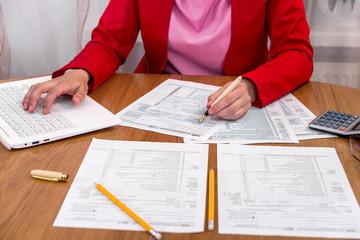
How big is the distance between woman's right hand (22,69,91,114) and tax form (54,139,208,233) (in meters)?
0.19

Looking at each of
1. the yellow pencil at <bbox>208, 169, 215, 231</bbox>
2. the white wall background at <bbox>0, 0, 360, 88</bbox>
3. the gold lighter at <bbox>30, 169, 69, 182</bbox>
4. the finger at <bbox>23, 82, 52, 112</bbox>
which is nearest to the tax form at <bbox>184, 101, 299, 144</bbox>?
the yellow pencil at <bbox>208, 169, 215, 231</bbox>

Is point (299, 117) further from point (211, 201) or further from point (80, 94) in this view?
point (80, 94)

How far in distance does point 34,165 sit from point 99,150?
0.41 ft

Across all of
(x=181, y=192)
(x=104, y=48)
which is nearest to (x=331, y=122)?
(x=181, y=192)

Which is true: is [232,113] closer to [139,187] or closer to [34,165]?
[139,187]

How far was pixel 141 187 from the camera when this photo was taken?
2.21ft

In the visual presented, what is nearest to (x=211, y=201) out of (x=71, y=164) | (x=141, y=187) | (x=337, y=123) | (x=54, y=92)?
(x=141, y=187)

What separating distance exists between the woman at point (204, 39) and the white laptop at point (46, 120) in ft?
0.40

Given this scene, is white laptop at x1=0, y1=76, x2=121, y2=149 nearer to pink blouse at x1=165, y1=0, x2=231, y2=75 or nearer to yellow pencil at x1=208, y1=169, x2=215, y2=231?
yellow pencil at x1=208, y1=169, x2=215, y2=231

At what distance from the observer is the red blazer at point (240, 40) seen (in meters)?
1.10

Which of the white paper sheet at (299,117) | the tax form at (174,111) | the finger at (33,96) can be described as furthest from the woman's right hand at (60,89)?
the white paper sheet at (299,117)

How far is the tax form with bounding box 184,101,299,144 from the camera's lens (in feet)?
2.74

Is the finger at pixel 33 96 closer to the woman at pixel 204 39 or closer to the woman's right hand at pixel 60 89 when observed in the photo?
the woman's right hand at pixel 60 89

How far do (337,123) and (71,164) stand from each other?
22.9 inches
